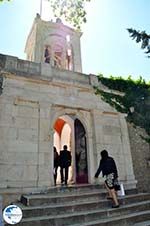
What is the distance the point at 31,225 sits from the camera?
4457 millimetres

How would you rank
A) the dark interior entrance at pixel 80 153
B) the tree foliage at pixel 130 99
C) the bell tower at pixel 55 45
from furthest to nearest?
the bell tower at pixel 55 45, the tree foliage at pixel 130 99, the dark interior entrance at pixel 80 153

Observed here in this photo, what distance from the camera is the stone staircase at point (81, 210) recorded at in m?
4.79

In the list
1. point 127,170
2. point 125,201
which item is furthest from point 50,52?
point 125,201

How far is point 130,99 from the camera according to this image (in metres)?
9.70

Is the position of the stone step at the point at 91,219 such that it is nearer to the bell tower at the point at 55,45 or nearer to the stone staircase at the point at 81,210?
the stone staircase at the point at 81,210

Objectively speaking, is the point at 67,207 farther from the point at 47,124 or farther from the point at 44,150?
the point at 47,124

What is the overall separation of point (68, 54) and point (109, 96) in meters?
4.85

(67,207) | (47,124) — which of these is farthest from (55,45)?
(67,207)

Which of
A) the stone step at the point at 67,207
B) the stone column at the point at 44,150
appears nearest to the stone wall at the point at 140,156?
the stone step at the point at 67,207

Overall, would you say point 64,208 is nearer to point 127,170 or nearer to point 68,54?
point 127,170

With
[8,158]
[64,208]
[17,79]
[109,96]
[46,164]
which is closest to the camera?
[64,208]

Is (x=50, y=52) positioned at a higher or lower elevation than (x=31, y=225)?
higher

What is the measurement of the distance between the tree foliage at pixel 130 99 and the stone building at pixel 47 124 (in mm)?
381

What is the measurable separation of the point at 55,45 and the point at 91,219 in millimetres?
10011
